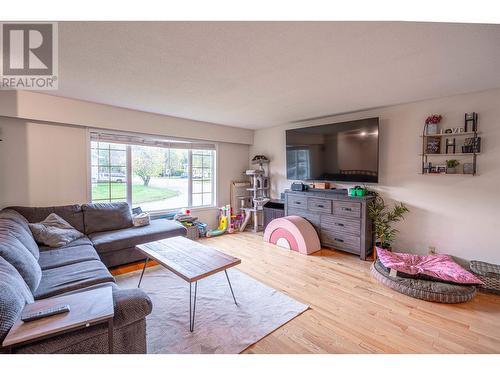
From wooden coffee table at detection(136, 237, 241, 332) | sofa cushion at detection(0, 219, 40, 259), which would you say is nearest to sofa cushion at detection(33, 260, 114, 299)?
sofa cushion at detection(0, 219, 40, 259)

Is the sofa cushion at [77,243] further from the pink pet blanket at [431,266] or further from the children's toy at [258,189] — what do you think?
the pink pet blanket at [431,266]

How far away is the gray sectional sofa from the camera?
1.16m

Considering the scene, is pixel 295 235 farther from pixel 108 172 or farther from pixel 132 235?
pixel 108 172

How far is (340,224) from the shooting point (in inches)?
137

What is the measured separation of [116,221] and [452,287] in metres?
4.08

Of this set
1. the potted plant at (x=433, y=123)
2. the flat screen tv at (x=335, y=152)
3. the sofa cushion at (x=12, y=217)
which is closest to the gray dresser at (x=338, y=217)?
the flat screen tv at (x=335, y=152)

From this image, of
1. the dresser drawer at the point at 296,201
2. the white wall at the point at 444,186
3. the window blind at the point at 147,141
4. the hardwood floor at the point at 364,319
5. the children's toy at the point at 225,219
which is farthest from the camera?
the children's toy at the point at 225,219

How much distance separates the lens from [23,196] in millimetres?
2932

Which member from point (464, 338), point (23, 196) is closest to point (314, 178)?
point (464, 338)

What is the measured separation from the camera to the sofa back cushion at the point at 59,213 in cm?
278

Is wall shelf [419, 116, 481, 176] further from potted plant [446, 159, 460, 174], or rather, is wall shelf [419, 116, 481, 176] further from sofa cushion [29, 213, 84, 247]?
sofa cushion [29, 213, 84, 247]

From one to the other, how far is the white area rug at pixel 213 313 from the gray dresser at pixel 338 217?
1553 millimetres

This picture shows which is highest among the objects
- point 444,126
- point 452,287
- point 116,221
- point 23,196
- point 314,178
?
point 444,126
